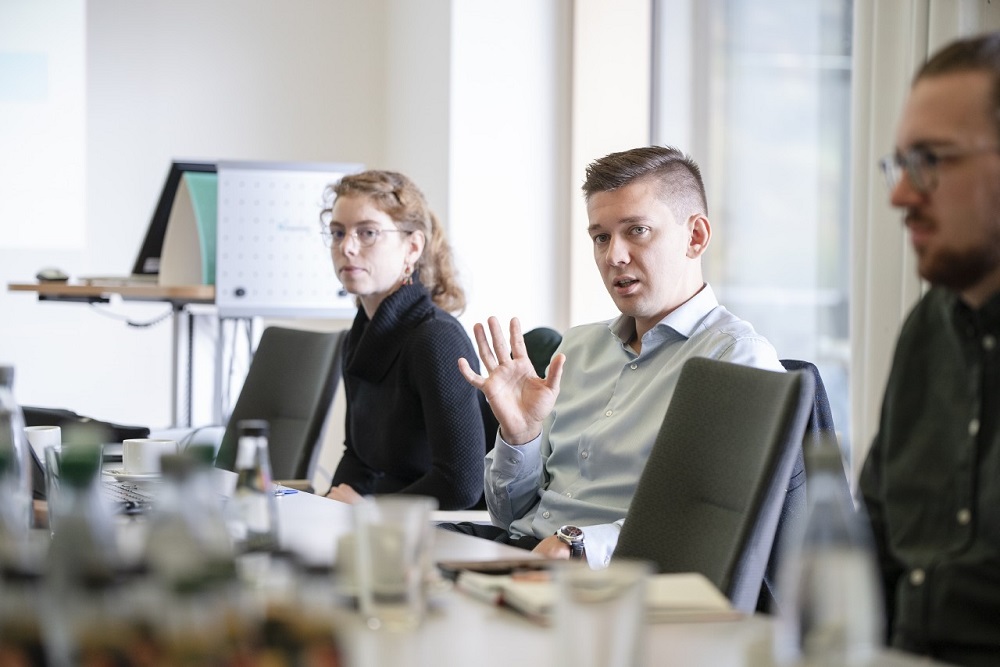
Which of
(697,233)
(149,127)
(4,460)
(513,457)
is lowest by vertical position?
(513,457)

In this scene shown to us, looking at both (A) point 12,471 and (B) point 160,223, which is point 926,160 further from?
(B) point 160,223

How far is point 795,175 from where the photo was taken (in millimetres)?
4285

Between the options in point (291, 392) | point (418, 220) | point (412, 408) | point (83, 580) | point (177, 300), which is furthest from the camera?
point (177, 300)

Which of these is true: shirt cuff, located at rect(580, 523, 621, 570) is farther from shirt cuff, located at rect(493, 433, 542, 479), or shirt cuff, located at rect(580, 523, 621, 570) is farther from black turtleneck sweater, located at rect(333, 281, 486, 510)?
black turtleneck sweater, located at rect(333, 281, 486, 510)

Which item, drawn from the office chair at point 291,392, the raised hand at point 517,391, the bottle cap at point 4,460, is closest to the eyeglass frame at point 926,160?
the raised hand at point 517,391

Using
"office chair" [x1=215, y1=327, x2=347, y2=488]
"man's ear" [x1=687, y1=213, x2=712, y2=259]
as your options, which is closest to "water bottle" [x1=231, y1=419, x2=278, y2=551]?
"man's ear" [x1=687, y1=213, x2=712, y2=259]

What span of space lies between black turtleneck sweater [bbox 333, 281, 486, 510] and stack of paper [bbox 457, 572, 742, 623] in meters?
1.31

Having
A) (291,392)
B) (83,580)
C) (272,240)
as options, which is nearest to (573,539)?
(83,580)

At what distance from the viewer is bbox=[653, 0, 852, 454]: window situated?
4192 millimetres

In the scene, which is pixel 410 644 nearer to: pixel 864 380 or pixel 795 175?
pixel 864 380

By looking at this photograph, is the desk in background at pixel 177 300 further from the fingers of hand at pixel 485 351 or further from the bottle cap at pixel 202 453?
the bottle cap at pixel 202 453

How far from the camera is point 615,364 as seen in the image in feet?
7.47

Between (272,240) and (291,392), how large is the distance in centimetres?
96

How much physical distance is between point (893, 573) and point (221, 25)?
4.82 meters
